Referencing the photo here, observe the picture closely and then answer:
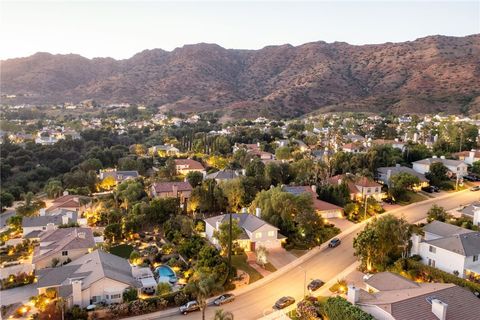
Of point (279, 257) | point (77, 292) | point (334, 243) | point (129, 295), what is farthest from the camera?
point (334, 243)

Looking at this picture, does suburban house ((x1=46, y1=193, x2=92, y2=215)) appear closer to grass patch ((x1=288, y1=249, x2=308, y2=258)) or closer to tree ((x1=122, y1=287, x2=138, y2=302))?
tree ((x1=122, y1=287, x2=138, y2=302))

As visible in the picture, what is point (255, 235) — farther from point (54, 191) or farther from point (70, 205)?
point (54, 191)

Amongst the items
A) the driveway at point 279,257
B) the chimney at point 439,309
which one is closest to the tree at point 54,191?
the driveway at point 279,257

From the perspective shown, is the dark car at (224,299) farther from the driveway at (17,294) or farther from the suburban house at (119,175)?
the suburban house at (119,175)

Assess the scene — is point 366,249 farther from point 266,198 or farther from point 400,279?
point 266,198

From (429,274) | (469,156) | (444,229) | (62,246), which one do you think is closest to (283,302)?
(429,274)

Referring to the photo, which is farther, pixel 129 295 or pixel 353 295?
pixel 129 295

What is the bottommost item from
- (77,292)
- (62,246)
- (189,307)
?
(189,307)

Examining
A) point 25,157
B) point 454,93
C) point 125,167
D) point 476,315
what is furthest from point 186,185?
point 454,93
